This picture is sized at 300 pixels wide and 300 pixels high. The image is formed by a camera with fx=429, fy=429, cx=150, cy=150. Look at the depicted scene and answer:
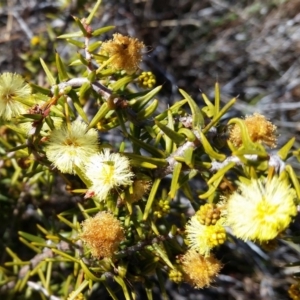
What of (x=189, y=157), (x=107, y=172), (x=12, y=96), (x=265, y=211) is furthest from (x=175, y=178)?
(x=12, y=96)

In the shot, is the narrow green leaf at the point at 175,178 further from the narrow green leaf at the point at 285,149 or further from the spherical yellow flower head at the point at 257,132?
the narrow green leaf at the point at 285,149

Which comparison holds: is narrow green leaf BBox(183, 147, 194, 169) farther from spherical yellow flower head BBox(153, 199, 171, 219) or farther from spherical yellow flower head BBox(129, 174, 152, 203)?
spherical yellow flower head BBox(153, 199, 171, 219)

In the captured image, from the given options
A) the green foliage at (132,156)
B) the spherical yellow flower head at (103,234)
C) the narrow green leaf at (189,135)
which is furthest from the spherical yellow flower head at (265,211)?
the spherical yellow flower head at (103,234)

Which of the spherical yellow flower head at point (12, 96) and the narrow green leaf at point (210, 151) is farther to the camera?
the spherical yellow flower head at point (12, 96)

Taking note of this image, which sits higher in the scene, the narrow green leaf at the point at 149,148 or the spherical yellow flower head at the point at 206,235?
the narrow green leaf at the point at 149,148

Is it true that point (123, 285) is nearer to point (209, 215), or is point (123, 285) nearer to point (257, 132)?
point (209, 215)

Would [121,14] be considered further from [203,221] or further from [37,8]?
[203,221]

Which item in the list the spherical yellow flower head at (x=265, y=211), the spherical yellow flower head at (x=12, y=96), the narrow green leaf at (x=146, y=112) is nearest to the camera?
the spherical yellow flower head at (x=265, y=211)

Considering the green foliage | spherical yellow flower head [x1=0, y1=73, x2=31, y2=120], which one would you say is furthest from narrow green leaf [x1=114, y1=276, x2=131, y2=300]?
spherical yellow flower head [x1=0, y1=73, x2=31, y2=120]
